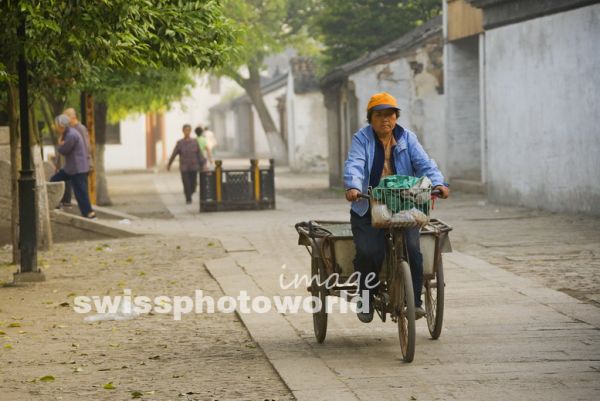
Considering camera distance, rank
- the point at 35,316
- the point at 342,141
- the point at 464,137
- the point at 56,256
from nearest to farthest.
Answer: the point at 35,316 < the point at 56,256 < the point at 464,137 < the point at 342,141

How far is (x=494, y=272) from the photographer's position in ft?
37.2

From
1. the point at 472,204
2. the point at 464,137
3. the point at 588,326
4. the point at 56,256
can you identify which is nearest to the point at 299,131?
the point at 464,137

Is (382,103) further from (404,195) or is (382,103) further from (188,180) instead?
(188,180)

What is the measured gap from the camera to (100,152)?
24.5m

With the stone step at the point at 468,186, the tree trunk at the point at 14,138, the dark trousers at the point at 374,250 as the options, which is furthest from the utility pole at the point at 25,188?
the stone step at the point at 468,186

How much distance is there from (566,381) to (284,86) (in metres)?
47.7

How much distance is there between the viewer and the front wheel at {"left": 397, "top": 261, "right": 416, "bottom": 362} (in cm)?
703

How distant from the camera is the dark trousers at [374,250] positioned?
741cm

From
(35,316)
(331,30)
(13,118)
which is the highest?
(331,30)

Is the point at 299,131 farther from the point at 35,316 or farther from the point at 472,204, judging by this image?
the point at 35,316

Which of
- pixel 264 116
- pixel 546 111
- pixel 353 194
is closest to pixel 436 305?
pixel 353 194

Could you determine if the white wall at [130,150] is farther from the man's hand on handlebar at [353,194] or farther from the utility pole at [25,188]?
the man's hand on handlebar at [353,194]

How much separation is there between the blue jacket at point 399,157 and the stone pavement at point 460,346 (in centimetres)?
106

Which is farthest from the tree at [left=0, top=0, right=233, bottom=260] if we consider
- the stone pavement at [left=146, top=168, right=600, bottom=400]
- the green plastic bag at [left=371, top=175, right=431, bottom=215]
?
the green plastic bag at [left=371, top=175, right=431, bottom=215]
